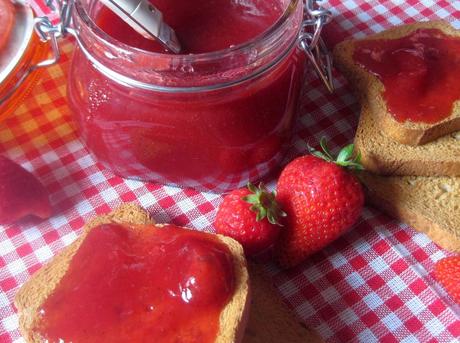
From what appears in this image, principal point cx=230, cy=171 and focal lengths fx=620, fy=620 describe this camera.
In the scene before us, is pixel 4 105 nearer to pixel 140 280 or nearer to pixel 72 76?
pixel 72 76

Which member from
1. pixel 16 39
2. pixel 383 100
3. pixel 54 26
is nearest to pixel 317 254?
pixel 383 100

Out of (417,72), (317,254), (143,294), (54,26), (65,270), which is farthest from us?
(417,72)

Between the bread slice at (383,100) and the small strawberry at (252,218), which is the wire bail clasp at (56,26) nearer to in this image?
the small strawberry at (252,218)

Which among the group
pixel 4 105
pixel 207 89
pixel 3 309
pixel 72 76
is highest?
pixel 207 89

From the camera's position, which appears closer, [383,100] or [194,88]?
[194,88]

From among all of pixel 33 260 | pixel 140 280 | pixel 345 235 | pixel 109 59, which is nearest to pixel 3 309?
pixel 33 260

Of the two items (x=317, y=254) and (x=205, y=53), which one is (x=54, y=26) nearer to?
(x=205, y=53)

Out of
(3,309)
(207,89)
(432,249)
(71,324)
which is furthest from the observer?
(432,249)
